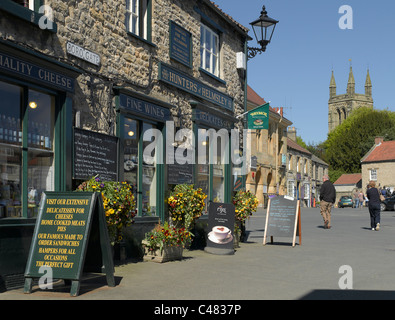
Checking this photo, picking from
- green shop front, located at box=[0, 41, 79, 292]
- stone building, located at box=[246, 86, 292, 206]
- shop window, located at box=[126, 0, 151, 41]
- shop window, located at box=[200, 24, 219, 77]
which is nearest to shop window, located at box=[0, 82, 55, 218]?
green shop front, located at box=[0, 41, 79, 292]

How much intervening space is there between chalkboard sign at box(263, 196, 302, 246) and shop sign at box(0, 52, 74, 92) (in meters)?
7.20

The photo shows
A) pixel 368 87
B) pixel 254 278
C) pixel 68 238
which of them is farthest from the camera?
pixel 368 87

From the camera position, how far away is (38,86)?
806 cm

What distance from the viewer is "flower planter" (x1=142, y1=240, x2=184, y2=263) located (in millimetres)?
9867

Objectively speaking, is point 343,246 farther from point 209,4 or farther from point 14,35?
point 14,35

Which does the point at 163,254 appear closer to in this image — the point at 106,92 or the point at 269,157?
the point at 106,92

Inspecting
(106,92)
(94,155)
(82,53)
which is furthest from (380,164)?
(82,53)

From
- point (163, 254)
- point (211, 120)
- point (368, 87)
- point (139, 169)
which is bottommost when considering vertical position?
point (163, 254)

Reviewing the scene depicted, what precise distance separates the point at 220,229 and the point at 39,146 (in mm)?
5044

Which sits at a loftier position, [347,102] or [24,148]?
[347,102]

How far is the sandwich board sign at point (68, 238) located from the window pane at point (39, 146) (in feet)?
3.34

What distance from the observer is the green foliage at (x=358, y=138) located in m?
73.1

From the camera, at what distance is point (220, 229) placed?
1188 cm

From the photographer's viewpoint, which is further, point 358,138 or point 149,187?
point 358,138
